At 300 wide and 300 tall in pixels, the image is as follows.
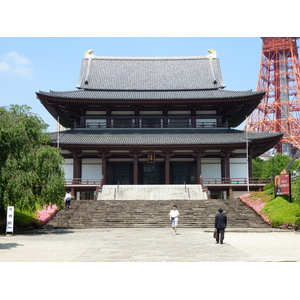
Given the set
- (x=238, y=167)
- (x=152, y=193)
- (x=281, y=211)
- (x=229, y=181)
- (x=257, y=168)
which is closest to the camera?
(x=281, y=211)

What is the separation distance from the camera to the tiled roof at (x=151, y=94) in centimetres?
4112

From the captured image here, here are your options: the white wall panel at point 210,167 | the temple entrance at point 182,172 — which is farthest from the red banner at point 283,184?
the temple entrance at point 182,172

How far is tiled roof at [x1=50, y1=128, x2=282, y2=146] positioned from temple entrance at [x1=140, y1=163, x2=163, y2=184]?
348cm

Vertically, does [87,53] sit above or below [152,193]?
above

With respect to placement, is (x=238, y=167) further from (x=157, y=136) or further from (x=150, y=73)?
(x=150, y=73)

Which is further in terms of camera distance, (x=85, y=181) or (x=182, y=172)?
(x=182, y=172)

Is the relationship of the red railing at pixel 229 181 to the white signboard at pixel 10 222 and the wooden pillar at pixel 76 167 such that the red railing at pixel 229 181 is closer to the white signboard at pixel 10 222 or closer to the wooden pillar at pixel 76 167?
the wooden pillar at pixel 76 167

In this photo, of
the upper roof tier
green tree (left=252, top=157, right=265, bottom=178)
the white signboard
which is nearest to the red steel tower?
green tree (left=252, top=157, right=265, bottom=178)

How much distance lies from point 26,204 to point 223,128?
26.9m

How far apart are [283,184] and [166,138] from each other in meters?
15.1

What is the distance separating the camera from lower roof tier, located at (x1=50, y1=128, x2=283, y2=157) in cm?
3816

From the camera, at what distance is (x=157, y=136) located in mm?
40562

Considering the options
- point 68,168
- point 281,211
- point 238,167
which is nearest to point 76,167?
point 68,168
